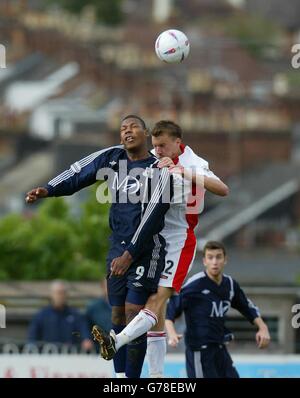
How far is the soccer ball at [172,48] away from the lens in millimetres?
15773

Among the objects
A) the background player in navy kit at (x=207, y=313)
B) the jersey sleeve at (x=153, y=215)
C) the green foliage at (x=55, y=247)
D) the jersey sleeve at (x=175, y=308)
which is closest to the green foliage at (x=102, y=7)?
the green foliage at (x=55, y=247)

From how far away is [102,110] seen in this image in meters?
102

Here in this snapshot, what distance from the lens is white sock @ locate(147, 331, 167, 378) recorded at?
15883 millimetres

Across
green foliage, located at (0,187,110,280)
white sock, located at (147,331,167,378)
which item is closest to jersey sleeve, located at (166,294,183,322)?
white sock, located at (147,331,167,378)

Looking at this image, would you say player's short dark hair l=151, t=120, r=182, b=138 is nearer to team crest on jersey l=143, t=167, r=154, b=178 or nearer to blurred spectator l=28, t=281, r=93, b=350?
team crest on jersey l=143, t=167, r=154, b=178

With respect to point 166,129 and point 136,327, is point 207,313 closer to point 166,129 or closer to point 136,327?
point 136,327

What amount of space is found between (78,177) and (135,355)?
174cm

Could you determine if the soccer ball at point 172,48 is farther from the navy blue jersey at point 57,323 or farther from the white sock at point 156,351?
the navy blue jersey at point 57,323

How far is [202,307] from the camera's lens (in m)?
17.5

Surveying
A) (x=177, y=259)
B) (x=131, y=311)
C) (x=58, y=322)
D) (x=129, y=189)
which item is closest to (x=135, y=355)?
(x=131, y=311)

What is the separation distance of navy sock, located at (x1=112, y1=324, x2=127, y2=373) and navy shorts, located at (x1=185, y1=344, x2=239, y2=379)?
1939 mm

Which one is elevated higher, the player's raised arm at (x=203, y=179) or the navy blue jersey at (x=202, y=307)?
the player's raised arm at (x=203, y=179)

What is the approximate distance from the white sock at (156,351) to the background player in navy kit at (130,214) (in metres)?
0.30

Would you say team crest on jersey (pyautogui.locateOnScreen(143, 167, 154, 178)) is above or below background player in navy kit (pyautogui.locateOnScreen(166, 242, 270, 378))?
A: above
